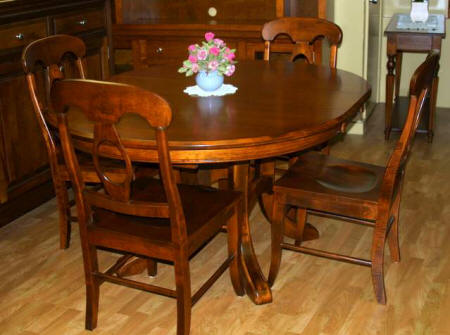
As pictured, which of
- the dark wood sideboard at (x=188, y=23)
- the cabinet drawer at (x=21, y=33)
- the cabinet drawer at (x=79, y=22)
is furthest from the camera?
the dark wood sideboard at (x=188, y=23)

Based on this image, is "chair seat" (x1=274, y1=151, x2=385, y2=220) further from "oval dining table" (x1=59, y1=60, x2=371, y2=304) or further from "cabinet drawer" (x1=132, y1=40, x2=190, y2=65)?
"cabinet drawer" (x1=132, y1=40, x2=190, y2=65)

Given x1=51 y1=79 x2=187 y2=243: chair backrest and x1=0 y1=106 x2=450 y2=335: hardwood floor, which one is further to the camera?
x1=0 y1=106 x2=450 y2=335: hardwood floor

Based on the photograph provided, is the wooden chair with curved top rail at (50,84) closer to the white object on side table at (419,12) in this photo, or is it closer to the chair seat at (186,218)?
the chair seat at (186,218)

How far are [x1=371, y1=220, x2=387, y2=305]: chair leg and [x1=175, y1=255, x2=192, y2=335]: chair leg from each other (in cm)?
73

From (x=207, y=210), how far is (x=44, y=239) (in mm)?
1184

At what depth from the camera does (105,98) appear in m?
2.03

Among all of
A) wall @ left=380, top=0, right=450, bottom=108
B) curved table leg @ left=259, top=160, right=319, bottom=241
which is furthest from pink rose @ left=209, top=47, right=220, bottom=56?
wall @ left=380, top=0, right=450, bottom=108

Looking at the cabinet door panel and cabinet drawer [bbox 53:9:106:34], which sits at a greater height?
cabinet drawer [bbox 53:9:106:34]

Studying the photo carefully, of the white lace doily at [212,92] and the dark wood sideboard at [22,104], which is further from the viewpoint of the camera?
the dark wood sideboard at [22,104]

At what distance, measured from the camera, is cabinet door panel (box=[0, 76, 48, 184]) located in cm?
325

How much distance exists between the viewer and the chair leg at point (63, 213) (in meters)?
3.04

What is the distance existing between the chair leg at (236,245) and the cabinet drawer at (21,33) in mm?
1415

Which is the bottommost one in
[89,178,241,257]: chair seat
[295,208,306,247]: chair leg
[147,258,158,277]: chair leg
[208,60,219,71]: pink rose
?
[147,258,158,277]: chair leg

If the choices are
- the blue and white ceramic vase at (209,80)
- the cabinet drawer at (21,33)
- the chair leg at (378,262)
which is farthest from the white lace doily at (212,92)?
the cabinet drawer at (21,33)
